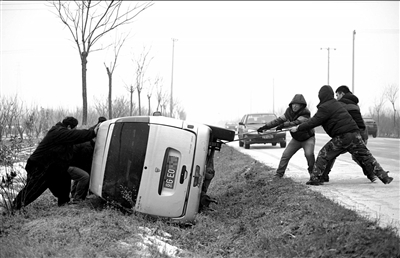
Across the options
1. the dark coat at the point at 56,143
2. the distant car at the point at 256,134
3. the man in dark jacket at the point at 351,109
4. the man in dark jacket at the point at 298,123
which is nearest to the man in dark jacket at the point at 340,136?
the man in dark jacket at the point at 351,109

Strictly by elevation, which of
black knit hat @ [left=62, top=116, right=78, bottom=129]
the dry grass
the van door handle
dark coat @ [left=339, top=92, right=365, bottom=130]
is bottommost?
the dry grass

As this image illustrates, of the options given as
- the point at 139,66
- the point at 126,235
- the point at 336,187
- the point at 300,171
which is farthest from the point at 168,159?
the point at 139,66

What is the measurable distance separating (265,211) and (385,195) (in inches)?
83.3

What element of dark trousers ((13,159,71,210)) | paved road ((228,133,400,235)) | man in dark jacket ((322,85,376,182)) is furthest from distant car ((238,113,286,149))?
dark trousers ((13,159,71,210))

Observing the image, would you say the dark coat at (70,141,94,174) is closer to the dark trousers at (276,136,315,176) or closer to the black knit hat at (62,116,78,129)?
the black knit hat at (62,116,78,129)

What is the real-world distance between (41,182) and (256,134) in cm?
1413

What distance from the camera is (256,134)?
2048cm

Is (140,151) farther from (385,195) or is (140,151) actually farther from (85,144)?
(385,195)

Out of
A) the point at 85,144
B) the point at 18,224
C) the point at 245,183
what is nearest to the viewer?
the point at 18,224

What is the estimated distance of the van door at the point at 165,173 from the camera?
684 centimetres

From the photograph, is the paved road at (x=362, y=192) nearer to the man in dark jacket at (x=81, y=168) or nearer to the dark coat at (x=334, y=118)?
the dark coat at (x=334, y=118)

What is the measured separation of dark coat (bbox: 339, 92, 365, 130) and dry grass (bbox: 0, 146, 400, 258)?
1.97m

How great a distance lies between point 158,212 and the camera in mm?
6840

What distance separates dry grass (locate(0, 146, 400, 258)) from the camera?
5047mm
